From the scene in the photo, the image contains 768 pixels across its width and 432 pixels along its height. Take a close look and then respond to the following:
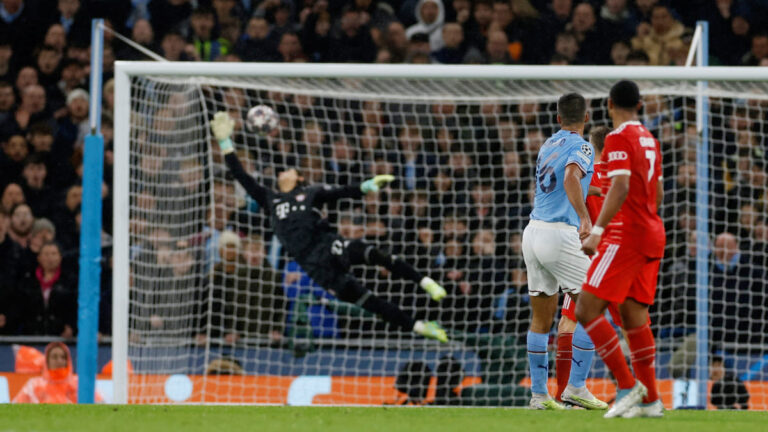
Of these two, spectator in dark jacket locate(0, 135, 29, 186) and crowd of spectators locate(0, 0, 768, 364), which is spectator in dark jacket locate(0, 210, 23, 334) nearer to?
crowd of spectators locate(0, 0, 768, 364)

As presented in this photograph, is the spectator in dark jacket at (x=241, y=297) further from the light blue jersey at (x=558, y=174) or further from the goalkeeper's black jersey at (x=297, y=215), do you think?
the light blue jersey at (x=558, y=174)

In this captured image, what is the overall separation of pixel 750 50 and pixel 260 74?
6046mm

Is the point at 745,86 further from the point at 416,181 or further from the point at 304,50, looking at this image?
the point at 304,50

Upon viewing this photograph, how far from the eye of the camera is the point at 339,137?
36.5 ft

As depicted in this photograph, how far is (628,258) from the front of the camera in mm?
5629

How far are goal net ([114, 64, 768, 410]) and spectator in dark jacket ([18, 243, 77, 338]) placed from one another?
61cm

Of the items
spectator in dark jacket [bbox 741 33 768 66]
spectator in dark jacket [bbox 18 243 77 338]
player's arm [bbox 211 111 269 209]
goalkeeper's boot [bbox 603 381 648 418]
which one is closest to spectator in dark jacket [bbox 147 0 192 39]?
spectator in dark jacket [bbox 18 243 77 338]

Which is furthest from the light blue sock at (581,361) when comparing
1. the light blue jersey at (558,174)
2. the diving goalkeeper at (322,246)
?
the diving goalkeeper at (322,246)

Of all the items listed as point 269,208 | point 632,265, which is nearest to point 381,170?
point 269,208

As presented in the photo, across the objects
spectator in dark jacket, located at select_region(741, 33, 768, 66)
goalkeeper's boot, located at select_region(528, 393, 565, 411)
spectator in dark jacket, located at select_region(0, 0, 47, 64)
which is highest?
spectator in dark jacket, located at select_region(0, 0, 47, 64)

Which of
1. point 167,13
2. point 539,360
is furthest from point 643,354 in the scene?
point 167,13

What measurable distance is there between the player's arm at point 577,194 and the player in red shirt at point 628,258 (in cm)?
58

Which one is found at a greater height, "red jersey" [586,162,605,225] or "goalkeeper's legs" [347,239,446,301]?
"red jersey" [586,162,605,225]

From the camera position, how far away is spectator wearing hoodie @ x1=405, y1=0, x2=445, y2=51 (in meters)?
12.3
